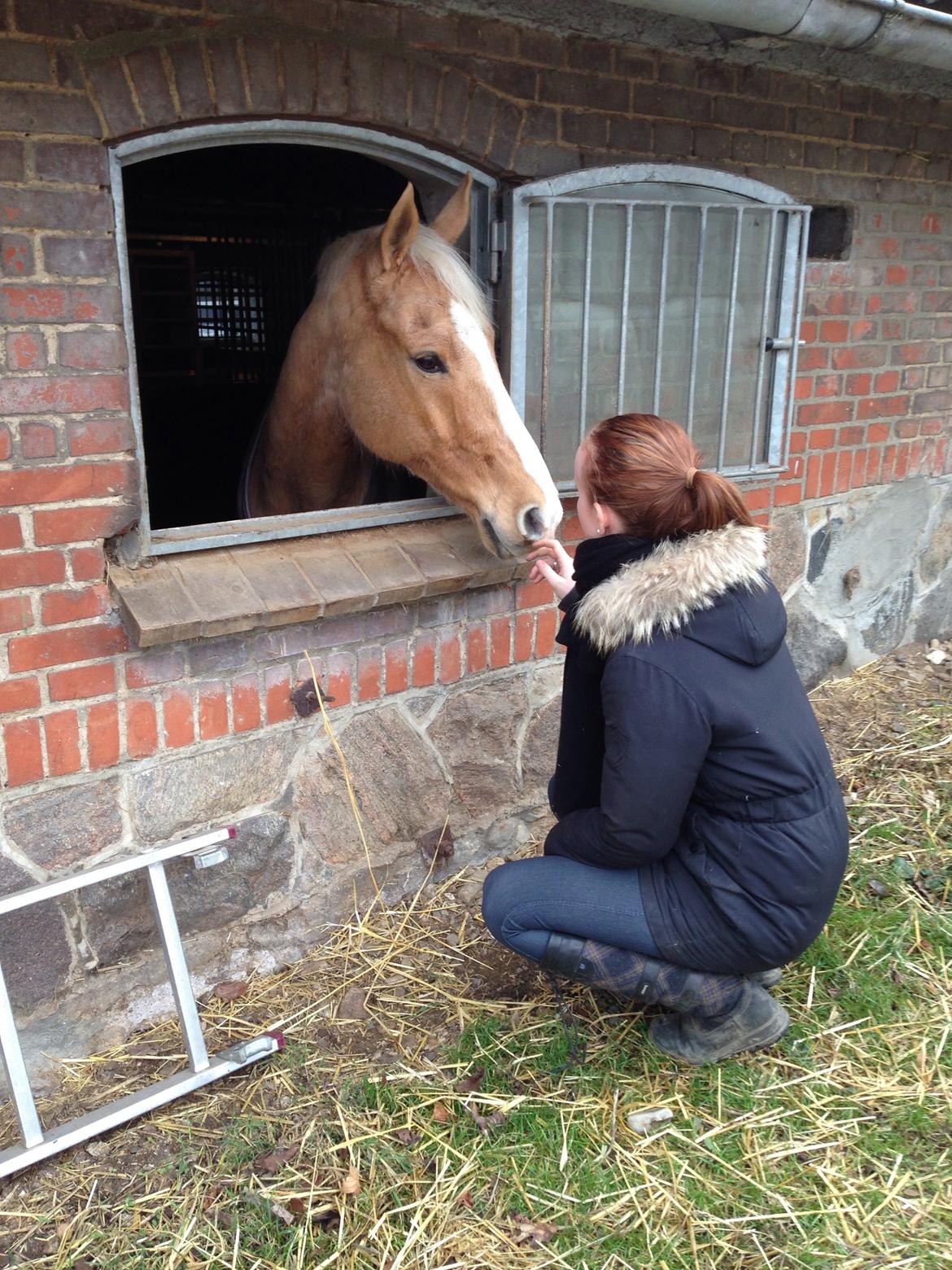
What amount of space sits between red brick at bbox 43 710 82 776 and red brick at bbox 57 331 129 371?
32.8 inches

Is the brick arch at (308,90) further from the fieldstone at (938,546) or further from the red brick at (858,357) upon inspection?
the fieldstone at (938,546)

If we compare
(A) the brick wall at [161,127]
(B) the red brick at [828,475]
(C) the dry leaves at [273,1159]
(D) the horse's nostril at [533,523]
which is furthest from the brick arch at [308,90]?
(C) the dry leaves at [273,1159]

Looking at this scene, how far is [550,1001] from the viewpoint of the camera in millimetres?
2871

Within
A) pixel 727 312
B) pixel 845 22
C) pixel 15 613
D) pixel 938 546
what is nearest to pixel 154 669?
pixel 15 613

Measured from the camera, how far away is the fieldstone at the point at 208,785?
2.69 metres

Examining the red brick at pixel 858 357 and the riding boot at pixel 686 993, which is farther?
the red brick at pixel 858 357

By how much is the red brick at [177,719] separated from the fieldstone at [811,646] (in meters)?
2.79

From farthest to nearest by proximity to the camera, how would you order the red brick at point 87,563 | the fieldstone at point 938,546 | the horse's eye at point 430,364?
the fieldstone at point 938,546, the horse's eye at point 430,364, the red brick at point 87,563

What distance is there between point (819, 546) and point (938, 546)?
100 centimetres

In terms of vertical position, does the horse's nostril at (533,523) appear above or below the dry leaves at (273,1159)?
above

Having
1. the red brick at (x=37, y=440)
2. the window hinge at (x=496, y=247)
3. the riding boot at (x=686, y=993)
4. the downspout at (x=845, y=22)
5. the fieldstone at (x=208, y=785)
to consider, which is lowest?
the riding boot at (x=686, y=993)

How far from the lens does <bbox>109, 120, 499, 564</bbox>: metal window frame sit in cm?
242

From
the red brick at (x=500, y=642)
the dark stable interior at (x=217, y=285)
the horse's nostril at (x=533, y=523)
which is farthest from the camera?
the dark stable interior at (x=217, y=285)

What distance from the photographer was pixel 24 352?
7.54ft
